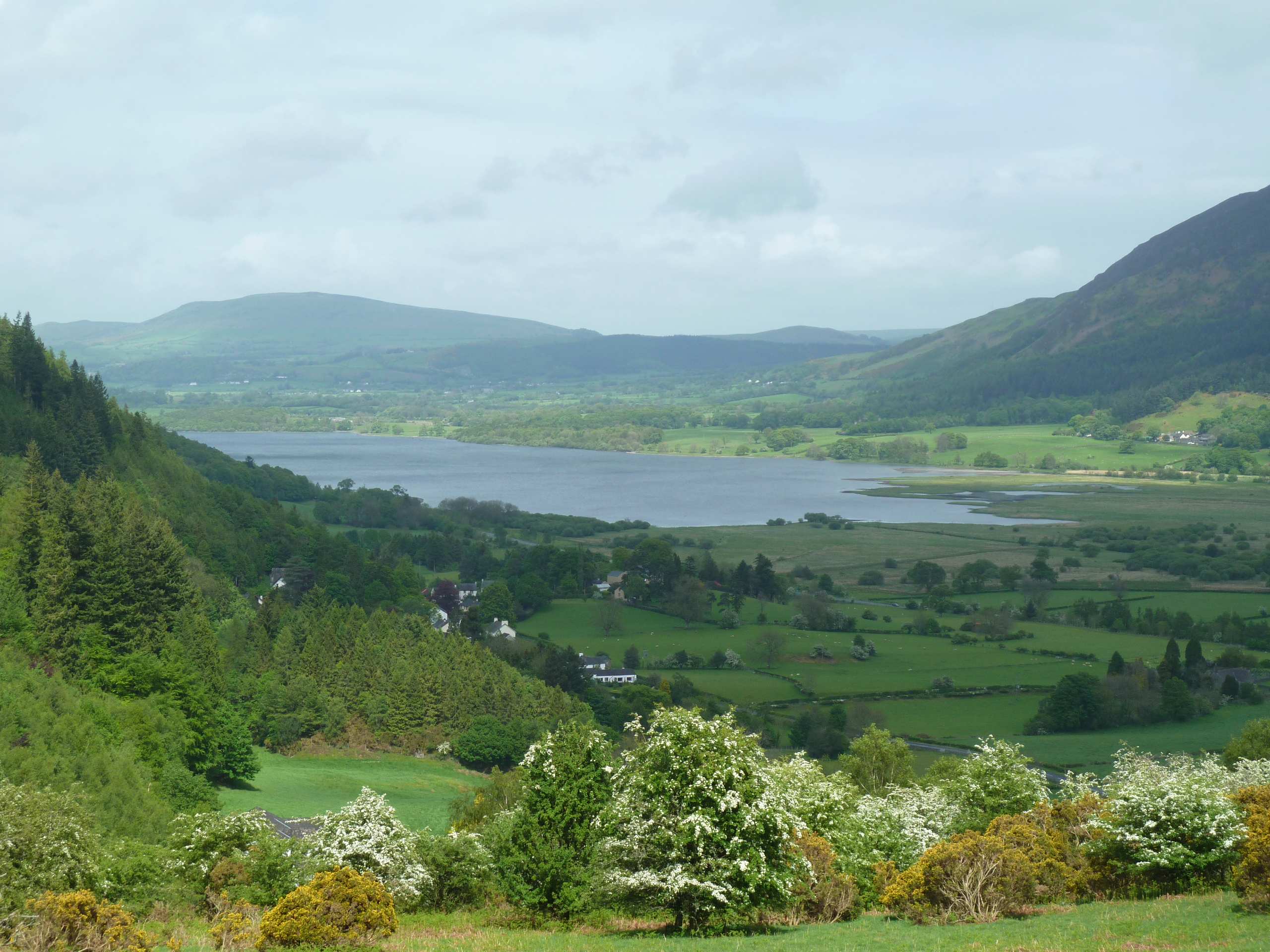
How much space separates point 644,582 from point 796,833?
2649 inches

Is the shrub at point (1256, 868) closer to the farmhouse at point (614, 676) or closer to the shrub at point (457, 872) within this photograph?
the shrub at point (457, 872)

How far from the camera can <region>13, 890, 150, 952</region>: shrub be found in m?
15.8

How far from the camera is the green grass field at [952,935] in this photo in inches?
630

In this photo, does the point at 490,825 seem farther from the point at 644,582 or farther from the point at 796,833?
the point at 644,582

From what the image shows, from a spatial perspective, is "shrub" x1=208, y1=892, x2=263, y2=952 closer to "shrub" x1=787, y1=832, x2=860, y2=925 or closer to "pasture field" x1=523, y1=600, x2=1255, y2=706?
"shrub" x1=787, y1=832, x2=860, y2=925

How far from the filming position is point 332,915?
1719 cm

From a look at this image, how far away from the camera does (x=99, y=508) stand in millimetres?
51531

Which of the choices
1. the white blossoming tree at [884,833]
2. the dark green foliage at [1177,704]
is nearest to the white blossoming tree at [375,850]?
the white blossoming tree at [884,833]

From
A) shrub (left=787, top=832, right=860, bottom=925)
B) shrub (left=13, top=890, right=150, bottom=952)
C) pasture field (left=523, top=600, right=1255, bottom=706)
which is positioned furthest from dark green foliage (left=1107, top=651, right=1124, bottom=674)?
shrub (left=13, top=890, right=150, bottom=952)

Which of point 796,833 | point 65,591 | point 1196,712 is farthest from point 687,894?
point 1196,712

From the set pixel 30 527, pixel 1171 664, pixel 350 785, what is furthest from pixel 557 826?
pixel 1171 664

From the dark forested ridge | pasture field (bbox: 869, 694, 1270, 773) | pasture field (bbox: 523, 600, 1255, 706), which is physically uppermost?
the dark forested ridge

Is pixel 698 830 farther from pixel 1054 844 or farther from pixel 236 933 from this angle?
pixel 1054 844

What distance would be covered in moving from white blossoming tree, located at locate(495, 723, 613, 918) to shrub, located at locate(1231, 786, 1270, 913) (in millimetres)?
9699
